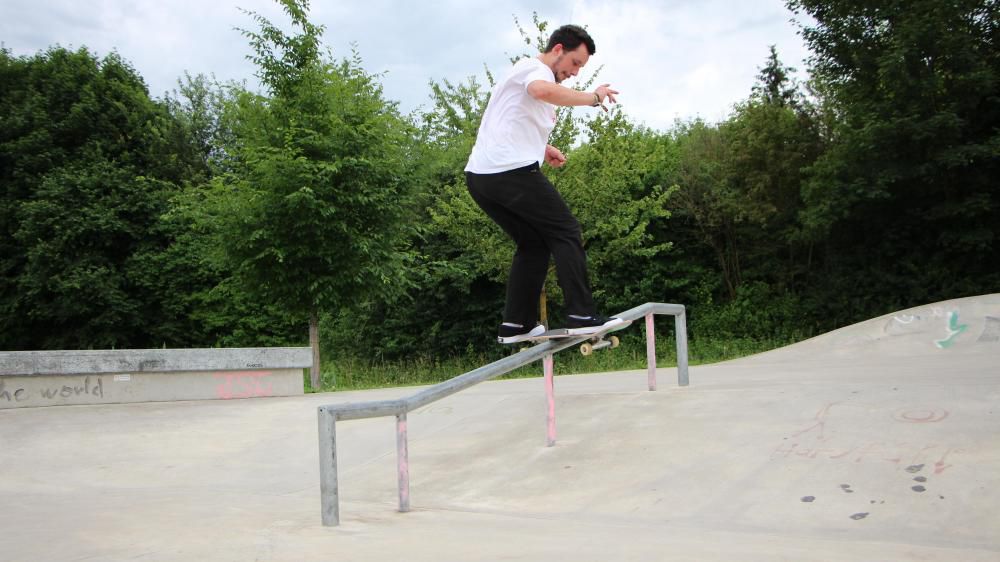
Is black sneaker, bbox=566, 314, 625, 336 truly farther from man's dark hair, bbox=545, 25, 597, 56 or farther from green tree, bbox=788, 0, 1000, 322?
green tree, bbox=788, 0, 1000, 322

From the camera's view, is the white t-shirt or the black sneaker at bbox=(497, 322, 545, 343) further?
the black sneaker at bbox=(497, 322, 545, 343)

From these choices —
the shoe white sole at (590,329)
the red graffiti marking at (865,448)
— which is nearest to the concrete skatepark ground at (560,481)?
→ the red graffiti marking at (865,448)

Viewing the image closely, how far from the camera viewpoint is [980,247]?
17172 mm

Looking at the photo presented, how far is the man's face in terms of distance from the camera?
4035 mm

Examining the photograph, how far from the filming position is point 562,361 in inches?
750

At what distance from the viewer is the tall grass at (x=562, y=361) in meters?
15.8

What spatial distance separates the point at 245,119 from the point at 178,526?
11.0 metres

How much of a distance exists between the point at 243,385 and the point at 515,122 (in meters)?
5.92

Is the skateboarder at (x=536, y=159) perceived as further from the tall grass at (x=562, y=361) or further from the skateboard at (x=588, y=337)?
the tall grass at (x=562, y=361)

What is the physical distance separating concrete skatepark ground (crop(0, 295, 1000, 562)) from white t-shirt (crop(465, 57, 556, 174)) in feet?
5.66

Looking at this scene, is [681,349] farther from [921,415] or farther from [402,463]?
[402,463]

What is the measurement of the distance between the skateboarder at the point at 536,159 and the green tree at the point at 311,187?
8.58 metres

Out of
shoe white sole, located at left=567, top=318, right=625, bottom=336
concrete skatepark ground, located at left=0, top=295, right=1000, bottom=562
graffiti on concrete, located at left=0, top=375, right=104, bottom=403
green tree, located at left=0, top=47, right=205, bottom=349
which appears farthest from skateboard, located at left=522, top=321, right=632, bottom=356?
green tree, located at left=0, top=47, right=205, bottom=349

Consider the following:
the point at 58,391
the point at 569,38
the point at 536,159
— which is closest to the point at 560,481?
the point at 536,159
